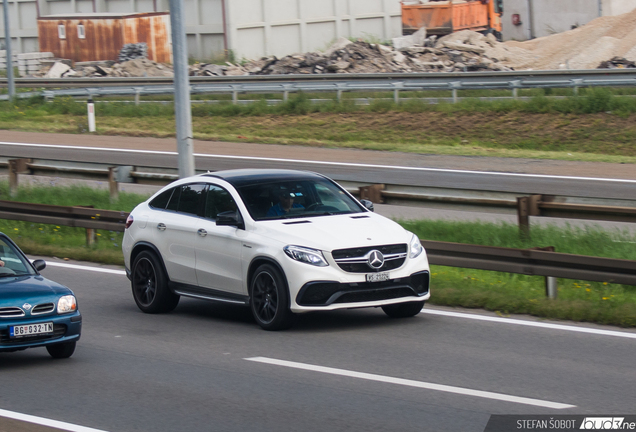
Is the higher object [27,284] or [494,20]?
[494,20]

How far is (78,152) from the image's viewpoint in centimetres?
2717

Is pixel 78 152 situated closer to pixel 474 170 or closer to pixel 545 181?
pixel 474 170

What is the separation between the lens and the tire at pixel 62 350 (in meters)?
8.42

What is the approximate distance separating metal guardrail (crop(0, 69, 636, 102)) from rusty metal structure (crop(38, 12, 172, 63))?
1271 centimetres

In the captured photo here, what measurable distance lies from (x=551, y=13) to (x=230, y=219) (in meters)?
55.4

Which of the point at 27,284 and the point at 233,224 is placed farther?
the point at 233,224

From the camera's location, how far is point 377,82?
31.5m

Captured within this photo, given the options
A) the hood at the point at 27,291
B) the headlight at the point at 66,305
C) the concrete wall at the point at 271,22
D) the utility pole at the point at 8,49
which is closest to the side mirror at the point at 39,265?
the hood at the point at 27,291

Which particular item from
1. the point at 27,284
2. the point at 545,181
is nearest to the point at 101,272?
the point at 27,284

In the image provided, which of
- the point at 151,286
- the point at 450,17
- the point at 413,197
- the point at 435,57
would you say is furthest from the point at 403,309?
the point at 450,17

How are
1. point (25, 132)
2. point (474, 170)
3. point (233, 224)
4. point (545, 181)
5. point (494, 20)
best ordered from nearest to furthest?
point (233, 224), point (545, 181), point (474, 170), point (25, 132), point (494, 20)

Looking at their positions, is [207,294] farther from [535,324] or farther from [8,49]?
[8,49]

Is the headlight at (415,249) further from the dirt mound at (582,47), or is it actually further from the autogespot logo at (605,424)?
the dirt mound at (582,47)

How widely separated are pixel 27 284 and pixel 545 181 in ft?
49.9
